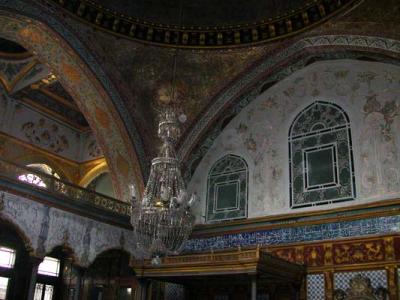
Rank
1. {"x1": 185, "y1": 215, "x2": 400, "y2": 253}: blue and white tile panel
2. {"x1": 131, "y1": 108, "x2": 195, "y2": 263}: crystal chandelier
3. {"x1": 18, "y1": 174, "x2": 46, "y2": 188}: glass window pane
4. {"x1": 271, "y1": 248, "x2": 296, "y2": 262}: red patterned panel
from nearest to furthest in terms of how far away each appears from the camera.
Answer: {"x1": 131, "y1": 108, "x2": 195, "y2": 263}: crystal chandelier → {"x1": 185, "y1": 215, "x2": 400, "y2": 253}: blue and white tile panel → {"x1": 18, "y1": 174, "x2": 46, "y2": 188}: glass window pane → {"x1": 271, "y1": 248, "x2": 296, "y2": 262}: red patterned panel

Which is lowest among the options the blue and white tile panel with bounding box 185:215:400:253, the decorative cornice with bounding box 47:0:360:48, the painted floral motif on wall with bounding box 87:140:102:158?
the blue and white tile panel with bounding box 185:215:400:253

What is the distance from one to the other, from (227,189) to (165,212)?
3.40m

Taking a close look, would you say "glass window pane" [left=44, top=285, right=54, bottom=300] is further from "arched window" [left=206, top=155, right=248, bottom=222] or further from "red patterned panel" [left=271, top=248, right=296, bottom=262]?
"red patterned panel" [left=271, top=248, right=296, bottom=262]

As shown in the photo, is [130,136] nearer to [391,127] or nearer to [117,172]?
[117,172]

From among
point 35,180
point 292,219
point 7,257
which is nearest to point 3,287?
point 7,257

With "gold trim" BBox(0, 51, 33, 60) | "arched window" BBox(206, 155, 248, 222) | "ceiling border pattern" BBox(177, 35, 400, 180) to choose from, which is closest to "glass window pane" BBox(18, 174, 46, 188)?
"gold trim" BBox(0, 51, 33, 60)

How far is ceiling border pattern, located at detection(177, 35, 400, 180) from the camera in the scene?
27.7 feet

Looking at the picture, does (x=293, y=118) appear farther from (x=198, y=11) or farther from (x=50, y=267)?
(x=50, y=267)

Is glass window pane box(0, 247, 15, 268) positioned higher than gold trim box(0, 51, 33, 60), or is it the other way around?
gold trim box(0, 51, 33, 60)

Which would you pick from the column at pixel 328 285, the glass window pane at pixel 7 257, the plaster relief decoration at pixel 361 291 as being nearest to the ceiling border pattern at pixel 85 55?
the glass window pane at pixel 7 257

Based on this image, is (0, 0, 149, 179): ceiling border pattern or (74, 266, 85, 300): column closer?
(0, 0, 149, 179): ceiling border pattern

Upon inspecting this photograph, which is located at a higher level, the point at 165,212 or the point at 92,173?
the point at 92,173

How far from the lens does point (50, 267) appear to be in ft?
35.3

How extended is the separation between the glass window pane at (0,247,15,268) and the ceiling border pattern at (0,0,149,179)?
9.75ft
